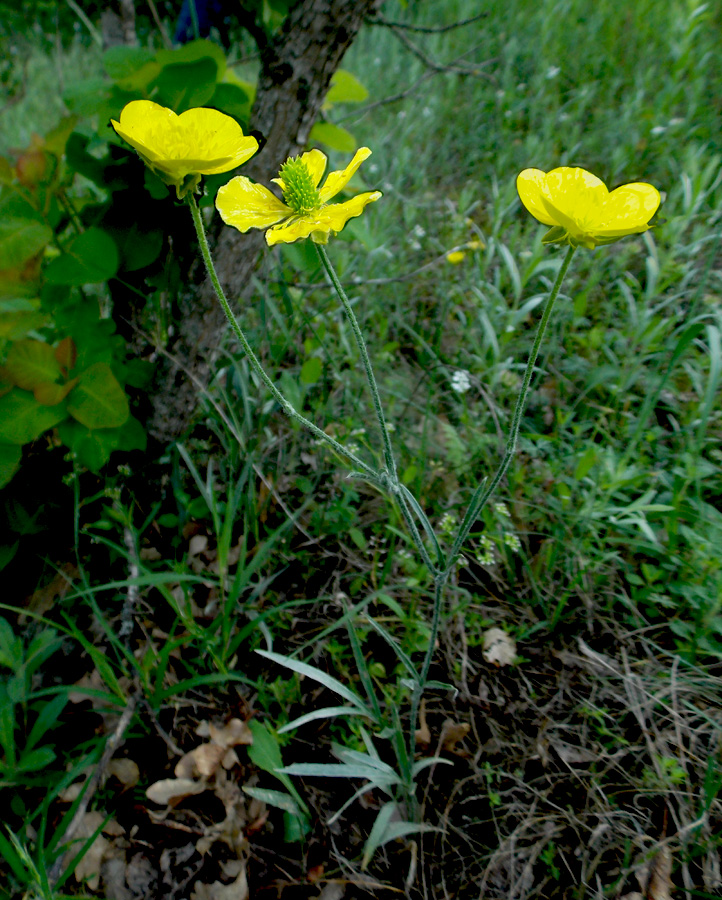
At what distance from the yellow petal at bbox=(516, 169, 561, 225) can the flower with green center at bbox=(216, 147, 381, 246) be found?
21cm

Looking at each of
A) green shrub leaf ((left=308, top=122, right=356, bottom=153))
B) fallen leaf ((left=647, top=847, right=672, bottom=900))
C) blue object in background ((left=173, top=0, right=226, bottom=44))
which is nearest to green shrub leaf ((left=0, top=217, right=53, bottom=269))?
green shrub leaf ((left=308, top=122, right=356, bottom=153))

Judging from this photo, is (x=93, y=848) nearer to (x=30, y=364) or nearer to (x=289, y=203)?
(x=30, y=364)

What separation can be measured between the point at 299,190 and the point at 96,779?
123 cm

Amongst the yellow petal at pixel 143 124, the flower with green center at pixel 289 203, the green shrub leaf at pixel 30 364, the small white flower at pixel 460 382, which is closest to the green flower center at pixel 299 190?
the flower with green center at pixel 289 203

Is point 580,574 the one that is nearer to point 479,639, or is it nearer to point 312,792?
point 479,639

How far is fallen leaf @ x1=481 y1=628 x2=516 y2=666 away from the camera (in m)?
1.34

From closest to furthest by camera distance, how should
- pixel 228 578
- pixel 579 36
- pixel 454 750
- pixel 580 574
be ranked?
pixel 454 750, pixel 580 574, pixel 228 578, pixel 579 36

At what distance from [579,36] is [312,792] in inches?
174

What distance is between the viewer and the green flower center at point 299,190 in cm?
82

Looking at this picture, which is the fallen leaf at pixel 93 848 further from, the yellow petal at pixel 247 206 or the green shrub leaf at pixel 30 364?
the yellow petal at pixel 247 206

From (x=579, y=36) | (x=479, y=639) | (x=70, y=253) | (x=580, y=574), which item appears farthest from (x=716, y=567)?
(x=579, y=36)

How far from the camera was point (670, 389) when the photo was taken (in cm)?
185

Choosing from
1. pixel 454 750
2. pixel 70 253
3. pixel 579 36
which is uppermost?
pixel 579 36

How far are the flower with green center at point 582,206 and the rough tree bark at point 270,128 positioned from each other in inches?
32.0
